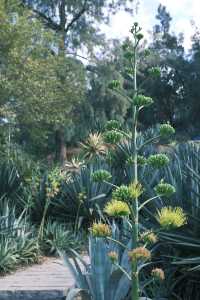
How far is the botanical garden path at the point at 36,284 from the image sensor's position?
6352mm

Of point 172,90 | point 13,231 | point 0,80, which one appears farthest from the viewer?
point 172,90

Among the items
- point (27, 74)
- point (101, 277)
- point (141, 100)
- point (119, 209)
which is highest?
point (27, 74)

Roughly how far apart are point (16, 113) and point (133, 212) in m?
12.0

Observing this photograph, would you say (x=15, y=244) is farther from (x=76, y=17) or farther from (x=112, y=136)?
(x=76, y=17)

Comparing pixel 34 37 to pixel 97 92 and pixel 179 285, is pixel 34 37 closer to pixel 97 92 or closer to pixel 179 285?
pixel 179 285

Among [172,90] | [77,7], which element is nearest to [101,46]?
[77,7]

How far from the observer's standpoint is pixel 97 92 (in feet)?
113

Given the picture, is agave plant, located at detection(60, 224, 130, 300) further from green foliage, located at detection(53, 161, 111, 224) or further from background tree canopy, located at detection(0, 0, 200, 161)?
green foliage, located at detection(53, 161, 111, 224)

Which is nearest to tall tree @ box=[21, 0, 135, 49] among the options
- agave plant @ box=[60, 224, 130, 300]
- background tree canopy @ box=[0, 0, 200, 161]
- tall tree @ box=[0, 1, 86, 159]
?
background tree canopy @ box=[0, 0, 200, 161]

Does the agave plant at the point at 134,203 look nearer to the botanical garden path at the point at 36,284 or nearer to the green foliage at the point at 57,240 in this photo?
the botanical garden path at the point at 36,284

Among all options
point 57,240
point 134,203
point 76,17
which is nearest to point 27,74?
point 57,240

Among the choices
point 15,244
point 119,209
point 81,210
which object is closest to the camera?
point 119,209

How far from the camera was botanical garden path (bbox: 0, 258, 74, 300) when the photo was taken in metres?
6.35

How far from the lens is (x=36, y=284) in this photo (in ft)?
22.5
